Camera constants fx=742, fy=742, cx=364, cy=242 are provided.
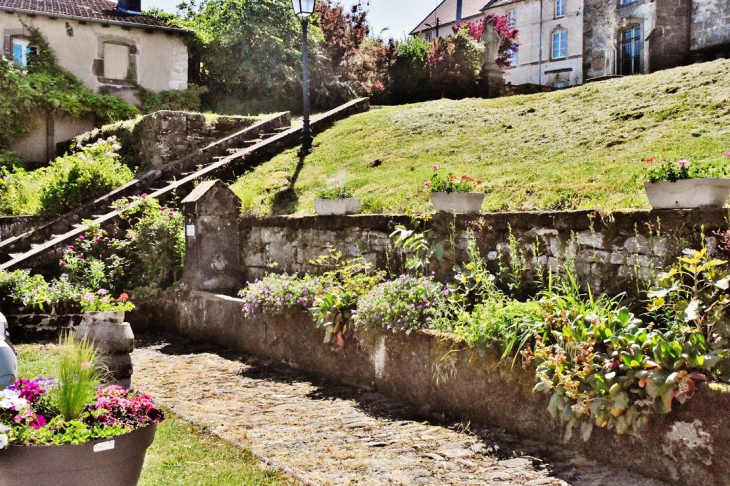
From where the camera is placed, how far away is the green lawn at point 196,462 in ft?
14.7

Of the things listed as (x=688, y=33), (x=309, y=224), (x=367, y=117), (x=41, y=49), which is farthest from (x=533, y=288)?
(x=688, y=33)

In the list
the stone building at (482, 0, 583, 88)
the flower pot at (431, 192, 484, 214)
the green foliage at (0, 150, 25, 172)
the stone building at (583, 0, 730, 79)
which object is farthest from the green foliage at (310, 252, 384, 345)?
the stone building at (482, 0, 583, 88)

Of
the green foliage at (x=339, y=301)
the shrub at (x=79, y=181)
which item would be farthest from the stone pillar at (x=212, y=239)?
the shrub at (x=79, y=181)

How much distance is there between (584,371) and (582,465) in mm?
586

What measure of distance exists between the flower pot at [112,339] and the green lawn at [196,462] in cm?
107

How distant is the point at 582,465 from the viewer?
457cm

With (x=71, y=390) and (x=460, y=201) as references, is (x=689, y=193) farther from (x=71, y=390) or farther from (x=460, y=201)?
(x=71, y=390)

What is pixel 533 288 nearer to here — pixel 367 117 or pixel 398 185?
pixel 398 185

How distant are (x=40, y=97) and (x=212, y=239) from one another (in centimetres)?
1234

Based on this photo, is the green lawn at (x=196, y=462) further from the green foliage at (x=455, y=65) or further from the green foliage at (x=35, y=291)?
the green foliage at (x=455, y=65)

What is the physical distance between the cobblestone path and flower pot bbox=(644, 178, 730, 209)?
77.9 inches

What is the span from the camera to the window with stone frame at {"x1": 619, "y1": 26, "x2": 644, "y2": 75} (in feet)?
94.3

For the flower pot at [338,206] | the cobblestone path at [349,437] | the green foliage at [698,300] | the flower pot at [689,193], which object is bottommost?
the cobblestone path at [349,437]

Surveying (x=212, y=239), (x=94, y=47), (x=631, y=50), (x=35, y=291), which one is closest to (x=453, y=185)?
(x=212, y=239)
